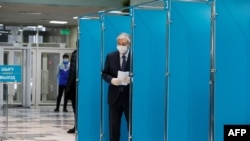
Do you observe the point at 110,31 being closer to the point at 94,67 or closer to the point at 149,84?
the point at 94,67

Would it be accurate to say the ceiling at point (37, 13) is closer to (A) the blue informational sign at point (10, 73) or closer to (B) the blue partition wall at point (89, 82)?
(A) the blue informational sign at point (10, 73)

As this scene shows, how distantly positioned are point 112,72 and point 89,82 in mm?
946

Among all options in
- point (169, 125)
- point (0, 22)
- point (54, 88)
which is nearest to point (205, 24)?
point (169, 125)

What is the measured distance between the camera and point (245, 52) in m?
5.38

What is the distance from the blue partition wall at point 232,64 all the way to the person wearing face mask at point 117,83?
1.54 meters

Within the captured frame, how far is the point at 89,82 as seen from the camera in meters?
7.76

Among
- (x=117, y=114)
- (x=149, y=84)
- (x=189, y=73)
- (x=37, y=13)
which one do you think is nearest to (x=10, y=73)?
(x=117, y=114)

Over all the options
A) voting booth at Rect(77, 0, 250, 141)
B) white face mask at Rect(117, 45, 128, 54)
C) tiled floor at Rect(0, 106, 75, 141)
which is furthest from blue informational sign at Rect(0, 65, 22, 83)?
voting booth at Rect(77, 0, 250, 141)

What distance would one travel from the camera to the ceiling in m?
15.4

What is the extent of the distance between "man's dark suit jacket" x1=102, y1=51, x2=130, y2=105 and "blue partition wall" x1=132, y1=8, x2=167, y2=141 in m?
0.41

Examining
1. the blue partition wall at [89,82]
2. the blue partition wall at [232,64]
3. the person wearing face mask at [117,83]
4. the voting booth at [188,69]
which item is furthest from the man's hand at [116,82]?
the blue partition wall at [232,64]

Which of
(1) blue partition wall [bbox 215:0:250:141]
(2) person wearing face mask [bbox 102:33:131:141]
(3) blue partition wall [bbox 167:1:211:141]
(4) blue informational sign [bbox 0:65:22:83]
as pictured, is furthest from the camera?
(4) blue informational sign [bbox 0:65:22:83]

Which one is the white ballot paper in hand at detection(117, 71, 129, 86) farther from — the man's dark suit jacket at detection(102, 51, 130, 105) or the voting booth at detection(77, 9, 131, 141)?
the voting booth at detection(77, 9, 131, 141)

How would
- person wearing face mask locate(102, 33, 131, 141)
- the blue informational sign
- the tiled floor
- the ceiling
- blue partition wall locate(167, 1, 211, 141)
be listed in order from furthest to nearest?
the ceiling → the blue informational sign → the tiled floor → person wearing face mask locate(102, 33, 131, 141) → blue partition wall locate(167, 1, 211, 141)
